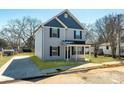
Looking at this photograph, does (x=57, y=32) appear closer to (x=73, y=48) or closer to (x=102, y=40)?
(x=73, y=48)

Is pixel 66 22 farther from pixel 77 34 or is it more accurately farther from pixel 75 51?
pixel 75 51

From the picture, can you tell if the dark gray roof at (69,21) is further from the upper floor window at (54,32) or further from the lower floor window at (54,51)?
the lower floor window at (54,51)

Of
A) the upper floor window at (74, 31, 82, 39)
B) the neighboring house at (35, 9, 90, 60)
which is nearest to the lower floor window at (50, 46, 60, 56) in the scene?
the neighboring house at (35, 9, 90, 60)

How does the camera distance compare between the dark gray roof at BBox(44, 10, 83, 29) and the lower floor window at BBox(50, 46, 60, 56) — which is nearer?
the lower floor window at BBox(50, 46, 60, 56)

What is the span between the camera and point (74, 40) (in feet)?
72.1

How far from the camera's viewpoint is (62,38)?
21172mm

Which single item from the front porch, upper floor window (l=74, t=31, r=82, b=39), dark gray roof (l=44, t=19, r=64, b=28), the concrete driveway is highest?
dark gray roof (l=44, t=19, r=64, b=28)

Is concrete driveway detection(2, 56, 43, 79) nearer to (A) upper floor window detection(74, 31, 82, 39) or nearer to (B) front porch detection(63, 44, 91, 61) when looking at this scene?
(B) front porch detection(63, 44, 91, 61)

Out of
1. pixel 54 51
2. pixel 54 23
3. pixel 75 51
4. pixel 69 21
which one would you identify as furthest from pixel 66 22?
pixel 54 51

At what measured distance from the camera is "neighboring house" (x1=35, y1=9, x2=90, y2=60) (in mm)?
20031

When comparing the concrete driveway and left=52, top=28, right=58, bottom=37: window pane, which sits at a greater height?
left=52, top=28, right=58, bottom=37: window pane

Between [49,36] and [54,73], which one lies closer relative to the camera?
[54,73]
